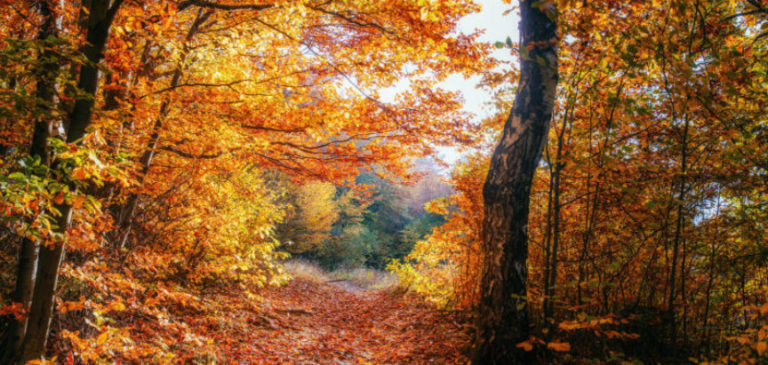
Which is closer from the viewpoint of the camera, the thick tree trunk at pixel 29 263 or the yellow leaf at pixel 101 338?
the thick tree trunk at pixel 29 263

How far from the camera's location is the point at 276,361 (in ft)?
15.8

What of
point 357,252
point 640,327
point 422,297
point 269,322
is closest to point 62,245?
point 269,322

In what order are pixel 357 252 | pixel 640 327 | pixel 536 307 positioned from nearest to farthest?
1. pixel 640 327
2. pixel 536 307
3. pixel 357 252

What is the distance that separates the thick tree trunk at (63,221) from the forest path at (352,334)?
223 centimetres

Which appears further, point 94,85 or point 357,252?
point 357,252

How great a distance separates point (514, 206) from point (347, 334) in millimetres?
4730

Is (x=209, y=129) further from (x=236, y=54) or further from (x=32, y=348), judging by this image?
(x=32, y=348)

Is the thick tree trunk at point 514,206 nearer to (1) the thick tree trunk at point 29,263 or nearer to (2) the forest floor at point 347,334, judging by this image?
(2) the forest floor at point 347,334

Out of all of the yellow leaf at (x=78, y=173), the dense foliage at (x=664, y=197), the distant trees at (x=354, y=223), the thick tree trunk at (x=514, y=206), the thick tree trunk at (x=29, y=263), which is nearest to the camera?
the yellow leaf at (x=78, y=173)

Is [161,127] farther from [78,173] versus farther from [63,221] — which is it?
[78,173]

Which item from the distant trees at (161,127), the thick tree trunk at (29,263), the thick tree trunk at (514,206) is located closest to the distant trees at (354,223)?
the distant trees at (161,127)

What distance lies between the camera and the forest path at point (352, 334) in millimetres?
4867

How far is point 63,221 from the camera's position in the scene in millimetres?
2855

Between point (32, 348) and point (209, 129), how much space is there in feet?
9.44
